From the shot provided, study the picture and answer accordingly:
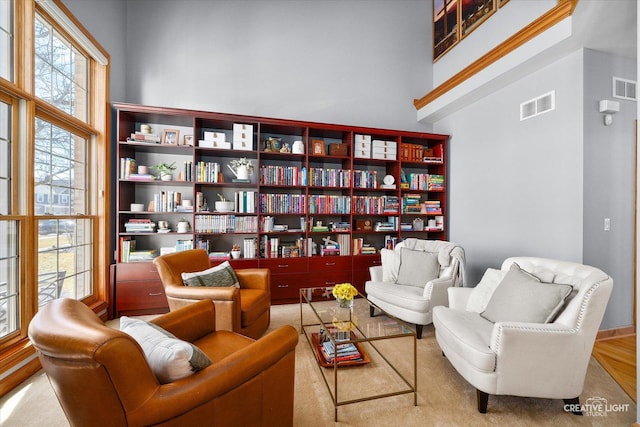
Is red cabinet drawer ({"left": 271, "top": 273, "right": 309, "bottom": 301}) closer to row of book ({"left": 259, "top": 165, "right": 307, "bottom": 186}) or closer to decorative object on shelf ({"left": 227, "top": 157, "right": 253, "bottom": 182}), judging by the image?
row of book ({"left": 259, "top": 165, "right": 307, "bottom": 186})

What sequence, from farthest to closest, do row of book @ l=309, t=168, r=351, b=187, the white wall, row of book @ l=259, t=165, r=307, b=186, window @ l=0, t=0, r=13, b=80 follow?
row of book @ l=309, t=168, r=351, b=187 → row of book @ l=259, t=165, r=307, b=186 → the white wall → window @ l=0, t=0, r=13, b=80

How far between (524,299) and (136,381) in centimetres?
215

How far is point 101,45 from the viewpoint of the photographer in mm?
3078

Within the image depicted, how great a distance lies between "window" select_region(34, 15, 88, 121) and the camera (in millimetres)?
2371

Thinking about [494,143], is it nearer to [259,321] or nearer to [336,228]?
[336,228]

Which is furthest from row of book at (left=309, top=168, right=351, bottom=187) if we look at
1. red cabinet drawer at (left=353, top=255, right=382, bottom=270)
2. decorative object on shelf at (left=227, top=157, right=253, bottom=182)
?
red cabinet drawer at (left=353, top=255, right=382, bottom=270)

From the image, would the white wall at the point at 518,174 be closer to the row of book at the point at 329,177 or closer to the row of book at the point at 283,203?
the row of book at the point at 329,177

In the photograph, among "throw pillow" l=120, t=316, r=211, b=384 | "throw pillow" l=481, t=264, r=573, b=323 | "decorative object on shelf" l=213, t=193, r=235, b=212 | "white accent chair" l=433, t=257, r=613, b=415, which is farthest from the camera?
"decorative object on shelf" l=213, t=193, r=235, b=212

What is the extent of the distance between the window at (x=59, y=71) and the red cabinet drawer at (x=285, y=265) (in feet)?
8.32

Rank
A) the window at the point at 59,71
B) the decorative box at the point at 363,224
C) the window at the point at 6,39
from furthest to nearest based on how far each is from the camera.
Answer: the decorative box at the point at 363,224 < the window at the point at 59,71 < the window at the point at 6,39

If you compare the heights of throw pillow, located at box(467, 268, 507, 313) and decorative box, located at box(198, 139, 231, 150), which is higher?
decorative box, located at box(198, 139, 231, 150)

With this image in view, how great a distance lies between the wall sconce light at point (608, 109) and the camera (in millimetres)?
2609

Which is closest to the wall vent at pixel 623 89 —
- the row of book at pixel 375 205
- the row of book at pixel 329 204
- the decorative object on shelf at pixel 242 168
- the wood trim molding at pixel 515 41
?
the wood trim molding at pixel 515 41

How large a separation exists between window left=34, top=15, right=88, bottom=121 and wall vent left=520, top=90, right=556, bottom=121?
15.4 ft
